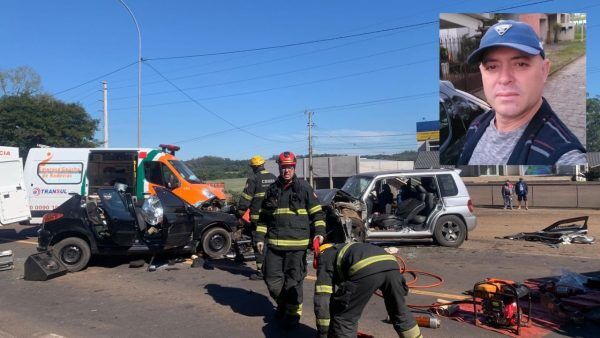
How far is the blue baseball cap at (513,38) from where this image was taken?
26.7m

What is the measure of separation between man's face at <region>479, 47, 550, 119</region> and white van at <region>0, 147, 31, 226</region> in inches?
914

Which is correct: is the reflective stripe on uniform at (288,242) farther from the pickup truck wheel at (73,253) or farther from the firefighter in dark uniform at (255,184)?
the pickup truck wheel at (73,253)

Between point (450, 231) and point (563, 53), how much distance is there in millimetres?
22815

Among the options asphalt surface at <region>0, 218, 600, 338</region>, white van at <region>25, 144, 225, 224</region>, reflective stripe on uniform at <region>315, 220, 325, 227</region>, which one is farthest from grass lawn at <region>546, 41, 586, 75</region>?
reflective stripe on uniform at <region>315, 220, 325, 227</region>

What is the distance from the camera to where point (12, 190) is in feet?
41.5

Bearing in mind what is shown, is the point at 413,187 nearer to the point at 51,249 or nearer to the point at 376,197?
the point at 376,197

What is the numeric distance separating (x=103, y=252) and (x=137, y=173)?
625cm

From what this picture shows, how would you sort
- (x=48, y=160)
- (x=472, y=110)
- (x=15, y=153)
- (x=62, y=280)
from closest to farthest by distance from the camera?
(x=62, y=280)
(x=15, y=153)
(x=48, y=160)
(x=472, y=110)

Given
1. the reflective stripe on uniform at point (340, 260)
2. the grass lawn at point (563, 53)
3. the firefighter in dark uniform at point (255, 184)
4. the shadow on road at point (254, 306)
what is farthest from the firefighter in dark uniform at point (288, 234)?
the grass lawn at point (563, 53)

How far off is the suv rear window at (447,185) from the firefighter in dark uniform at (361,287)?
7.38m

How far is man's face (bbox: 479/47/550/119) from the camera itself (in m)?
26.7

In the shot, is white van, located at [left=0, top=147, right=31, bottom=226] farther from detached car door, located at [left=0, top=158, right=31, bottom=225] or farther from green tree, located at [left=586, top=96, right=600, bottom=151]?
green tree, located at [left=586, top=96, right=600, bottom=151]

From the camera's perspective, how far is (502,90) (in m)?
27.1

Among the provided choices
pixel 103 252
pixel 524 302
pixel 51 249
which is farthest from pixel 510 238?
pixel 51 249
